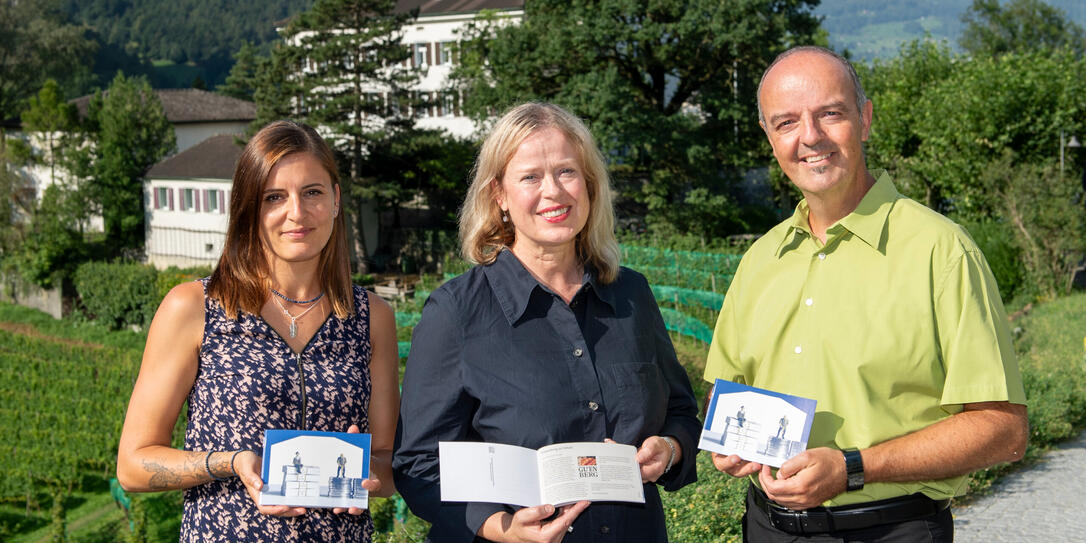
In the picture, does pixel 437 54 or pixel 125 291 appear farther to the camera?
pixel 437 54

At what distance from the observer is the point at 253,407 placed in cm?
314

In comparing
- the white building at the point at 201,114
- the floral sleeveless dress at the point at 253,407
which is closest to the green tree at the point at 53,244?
the white building at the point at 201,114

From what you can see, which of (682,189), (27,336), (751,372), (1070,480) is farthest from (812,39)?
(27,336)

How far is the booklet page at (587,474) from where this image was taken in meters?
2.70

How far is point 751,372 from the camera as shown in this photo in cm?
330

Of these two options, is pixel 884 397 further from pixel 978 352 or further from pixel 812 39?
pixel 812 39

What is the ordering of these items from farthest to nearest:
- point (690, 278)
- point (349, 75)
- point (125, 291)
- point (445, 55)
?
point (445, 55), point (125, 291), point (349, 75), point (690, 278)

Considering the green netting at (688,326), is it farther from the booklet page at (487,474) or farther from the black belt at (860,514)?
the booklet page at (487,474)

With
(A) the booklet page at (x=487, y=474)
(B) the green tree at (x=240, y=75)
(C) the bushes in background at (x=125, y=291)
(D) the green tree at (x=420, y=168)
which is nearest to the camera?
(A) the booklet page at (x=487, y=474)

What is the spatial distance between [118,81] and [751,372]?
166 ft

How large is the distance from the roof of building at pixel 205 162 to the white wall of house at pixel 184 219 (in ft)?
1.03

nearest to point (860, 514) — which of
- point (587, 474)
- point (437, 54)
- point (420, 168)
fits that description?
point (587, 474)

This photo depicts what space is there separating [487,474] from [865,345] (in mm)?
1221

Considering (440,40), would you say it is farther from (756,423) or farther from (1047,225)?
(756,423)
